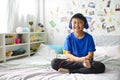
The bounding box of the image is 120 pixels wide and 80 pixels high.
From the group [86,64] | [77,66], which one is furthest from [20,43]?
[86,64]

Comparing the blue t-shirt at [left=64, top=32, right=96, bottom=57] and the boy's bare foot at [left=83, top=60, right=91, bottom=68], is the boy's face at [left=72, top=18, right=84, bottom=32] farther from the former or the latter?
the boy's bare foot at [left=83, top=60, right=91, bottom=68]

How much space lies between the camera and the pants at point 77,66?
186 cm

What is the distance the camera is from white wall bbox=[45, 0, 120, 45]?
3.09 m

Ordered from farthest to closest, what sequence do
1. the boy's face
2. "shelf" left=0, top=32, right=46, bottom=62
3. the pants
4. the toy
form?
the toy, "shelf" left=0, top=32, right=46, bottom=62, the boy's face, the pants

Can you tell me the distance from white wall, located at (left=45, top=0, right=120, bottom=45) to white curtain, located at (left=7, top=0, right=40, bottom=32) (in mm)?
235

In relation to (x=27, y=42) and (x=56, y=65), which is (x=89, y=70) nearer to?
(x=56, y=65)

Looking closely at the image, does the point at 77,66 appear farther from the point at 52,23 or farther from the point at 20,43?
the point at 52,23

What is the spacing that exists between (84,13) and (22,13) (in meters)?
1.06

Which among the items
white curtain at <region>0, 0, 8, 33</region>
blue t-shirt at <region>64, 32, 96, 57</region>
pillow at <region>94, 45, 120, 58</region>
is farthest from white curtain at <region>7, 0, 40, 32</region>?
pillow at <region>94, 45, 120, 58</region>

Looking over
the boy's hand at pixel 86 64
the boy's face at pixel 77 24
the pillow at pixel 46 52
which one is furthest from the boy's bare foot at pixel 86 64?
the pillow at pixel 46 52

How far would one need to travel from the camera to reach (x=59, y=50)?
317 cm

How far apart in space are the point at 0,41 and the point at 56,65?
104cm

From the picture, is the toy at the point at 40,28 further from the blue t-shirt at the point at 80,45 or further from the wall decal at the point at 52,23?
the blue t-shirt at the point at 80,45

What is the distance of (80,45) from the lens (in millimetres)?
2115
